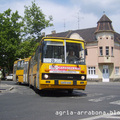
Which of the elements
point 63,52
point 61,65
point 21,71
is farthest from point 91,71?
point 61,65

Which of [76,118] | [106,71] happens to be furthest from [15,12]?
[76,118]

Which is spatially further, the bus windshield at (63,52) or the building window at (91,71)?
the building window at (91,71)

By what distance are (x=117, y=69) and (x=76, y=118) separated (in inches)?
1597

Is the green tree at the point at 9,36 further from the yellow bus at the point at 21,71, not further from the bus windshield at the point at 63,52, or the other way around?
the bus windshield at the point at 63,52

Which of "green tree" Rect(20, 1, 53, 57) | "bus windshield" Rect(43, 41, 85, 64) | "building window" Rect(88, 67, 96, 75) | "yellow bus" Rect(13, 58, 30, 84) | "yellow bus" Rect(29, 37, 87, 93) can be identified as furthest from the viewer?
"building window" Rect(88, 67, 96, 75)

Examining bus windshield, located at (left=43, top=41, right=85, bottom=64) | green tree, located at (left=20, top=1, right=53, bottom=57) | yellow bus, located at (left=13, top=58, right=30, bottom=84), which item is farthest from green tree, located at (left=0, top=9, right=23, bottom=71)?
bus windshield, located at (left=43, top=41, right=85, bottom=64)

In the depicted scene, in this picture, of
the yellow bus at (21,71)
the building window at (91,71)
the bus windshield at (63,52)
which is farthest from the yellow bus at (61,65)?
the building window at (91,71)

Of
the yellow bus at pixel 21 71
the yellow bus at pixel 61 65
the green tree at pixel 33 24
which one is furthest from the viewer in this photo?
the green tree at pixel 33 24

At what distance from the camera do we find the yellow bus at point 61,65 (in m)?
11.3

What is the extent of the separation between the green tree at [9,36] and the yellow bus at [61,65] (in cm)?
3713

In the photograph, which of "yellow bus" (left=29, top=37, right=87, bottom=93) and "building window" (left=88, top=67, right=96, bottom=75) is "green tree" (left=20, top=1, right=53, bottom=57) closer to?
"building window" (left=88, top=67, right=96, bottom=75)

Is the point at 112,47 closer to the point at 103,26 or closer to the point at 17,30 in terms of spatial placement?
the point at 103,26

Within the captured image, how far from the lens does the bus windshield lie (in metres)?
11.6

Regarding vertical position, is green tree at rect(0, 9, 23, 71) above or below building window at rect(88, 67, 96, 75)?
above
